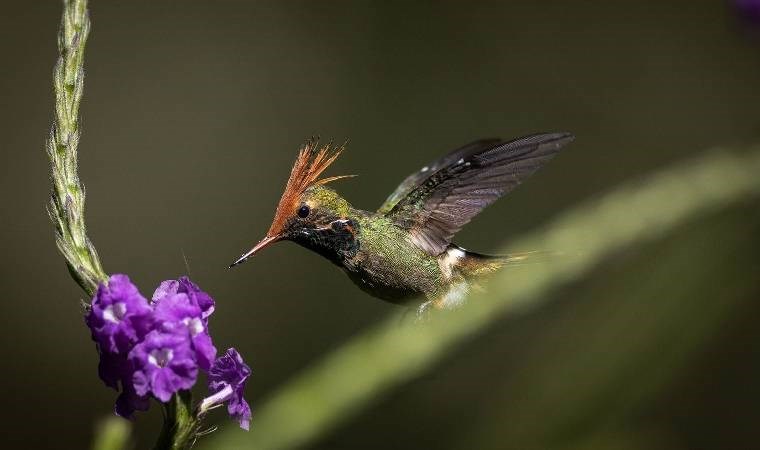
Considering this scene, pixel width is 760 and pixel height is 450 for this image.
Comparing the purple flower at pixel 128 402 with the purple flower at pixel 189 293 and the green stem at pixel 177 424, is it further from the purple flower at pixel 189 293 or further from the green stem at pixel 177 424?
the purple flower at pixel 189 293

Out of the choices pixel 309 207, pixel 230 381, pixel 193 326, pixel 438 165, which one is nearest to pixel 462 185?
pixel 438 165

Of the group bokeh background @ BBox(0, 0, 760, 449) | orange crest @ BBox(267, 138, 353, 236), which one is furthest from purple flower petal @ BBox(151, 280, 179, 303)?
bokeh background @ BBox(0, 0, 760, 449)

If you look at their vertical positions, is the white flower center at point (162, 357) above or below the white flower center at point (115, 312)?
below

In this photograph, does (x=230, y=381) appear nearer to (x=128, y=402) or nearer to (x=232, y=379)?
(x=232, y=379)

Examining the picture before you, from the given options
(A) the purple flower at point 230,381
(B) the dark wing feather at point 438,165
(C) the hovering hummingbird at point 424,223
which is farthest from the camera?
(B) the dark wing feather at point 438,165

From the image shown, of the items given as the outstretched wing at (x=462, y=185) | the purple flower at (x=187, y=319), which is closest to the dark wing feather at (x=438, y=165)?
the outstretched wing at (x=462, y=185)

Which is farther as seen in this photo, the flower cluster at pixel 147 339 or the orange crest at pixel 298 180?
the orange crest at pixel 298 180

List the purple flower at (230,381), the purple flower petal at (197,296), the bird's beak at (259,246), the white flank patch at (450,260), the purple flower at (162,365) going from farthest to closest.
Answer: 1. the white flank patch at (450,260)
2. the bird's beak at (259,246)
3. the purple flower at (230,381)
4. the purple flower petal at (197,296)
5. the purple flower at (162,365)
